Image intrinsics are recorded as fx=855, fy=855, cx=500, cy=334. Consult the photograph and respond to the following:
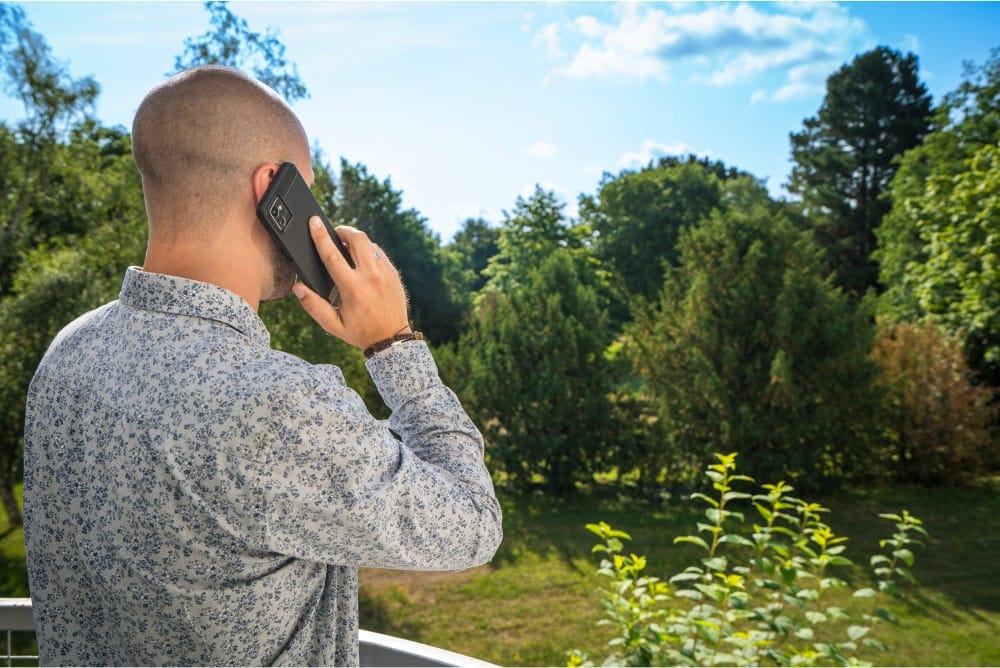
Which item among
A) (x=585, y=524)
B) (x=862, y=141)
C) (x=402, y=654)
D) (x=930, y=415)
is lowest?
(x=585, y=524)

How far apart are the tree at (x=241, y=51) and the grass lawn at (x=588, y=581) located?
5.08 meters

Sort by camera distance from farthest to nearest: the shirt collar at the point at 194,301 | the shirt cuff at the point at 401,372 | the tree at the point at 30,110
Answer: the tree at the point at 30,110 → the shirt cuff at the point at 401,372 → the shirt collar at the point at 194,301

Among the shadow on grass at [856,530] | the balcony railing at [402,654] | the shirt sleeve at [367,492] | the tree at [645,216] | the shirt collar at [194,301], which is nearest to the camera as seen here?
the shirt sleeve at [367,492]

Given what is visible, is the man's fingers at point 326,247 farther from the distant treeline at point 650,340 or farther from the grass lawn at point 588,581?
the distant treeline at point 650,340

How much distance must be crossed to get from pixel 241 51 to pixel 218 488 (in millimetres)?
8110

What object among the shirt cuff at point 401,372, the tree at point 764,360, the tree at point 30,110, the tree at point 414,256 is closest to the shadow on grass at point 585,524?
the tree at point 764,360

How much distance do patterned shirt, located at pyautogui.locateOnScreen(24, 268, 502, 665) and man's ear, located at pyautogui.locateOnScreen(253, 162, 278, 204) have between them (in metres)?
0.14

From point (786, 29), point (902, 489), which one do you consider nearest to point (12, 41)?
point (902, 489)

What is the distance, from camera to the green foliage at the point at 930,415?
36.4 feet

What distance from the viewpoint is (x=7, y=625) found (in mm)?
1696

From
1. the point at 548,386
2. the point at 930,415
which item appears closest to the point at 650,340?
the point at 548,386

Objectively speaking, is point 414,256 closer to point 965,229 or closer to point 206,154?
point 965,229

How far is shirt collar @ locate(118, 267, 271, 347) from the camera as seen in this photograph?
41.4 inches

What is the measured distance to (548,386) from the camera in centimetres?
1104
